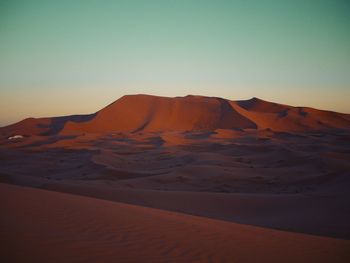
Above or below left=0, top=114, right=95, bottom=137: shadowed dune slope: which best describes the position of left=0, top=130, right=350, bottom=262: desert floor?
below

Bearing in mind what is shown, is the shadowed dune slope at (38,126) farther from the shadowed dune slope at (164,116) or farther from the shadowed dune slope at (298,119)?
the shadowed dune slope at (298,119)

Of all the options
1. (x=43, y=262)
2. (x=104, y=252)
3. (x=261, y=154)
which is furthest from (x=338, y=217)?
(x=261, y=154)

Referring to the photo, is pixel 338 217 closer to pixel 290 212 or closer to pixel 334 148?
pixel 290 212

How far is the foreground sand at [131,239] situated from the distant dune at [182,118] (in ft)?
137

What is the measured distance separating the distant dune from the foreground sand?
137 ft

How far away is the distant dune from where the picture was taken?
49625 millimetres

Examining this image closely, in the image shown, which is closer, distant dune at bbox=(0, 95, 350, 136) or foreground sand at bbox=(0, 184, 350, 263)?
foreground sand at bbox=(0, 184, 350, 263)

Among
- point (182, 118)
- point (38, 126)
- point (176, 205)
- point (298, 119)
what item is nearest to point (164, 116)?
point (182, 118)

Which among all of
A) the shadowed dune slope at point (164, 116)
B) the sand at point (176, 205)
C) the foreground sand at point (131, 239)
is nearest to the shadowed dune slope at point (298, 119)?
the shadowed dune slope at point (164, 116)

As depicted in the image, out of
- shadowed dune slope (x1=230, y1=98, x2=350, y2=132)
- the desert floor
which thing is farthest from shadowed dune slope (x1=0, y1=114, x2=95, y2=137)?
the desert floor

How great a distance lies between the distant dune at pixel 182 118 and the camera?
49625mm

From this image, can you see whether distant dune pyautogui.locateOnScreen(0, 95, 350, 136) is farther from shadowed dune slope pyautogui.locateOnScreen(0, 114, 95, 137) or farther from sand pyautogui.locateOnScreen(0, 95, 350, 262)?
sand pyautogui.locateOnScreen(0, 95, 350, 262)

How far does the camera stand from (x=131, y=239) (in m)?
5.14

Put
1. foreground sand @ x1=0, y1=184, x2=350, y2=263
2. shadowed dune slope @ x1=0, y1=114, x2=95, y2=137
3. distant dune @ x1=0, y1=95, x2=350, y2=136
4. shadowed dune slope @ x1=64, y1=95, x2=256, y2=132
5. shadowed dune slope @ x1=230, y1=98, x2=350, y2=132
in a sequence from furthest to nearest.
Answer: shadowed dune slope @ x1=64, y1=95, x2=256, y2=132, shadowed dune slope @ x1=0, y1=114, x2=95, y2=137, distant dune @ x1=0, y1=95, x2=350, y2=136, shadowed dune slope @ x1=230, y1=98, x2=350, y2=132, foreground sand @ x1=0, y1=184, x2=350, y2=263
